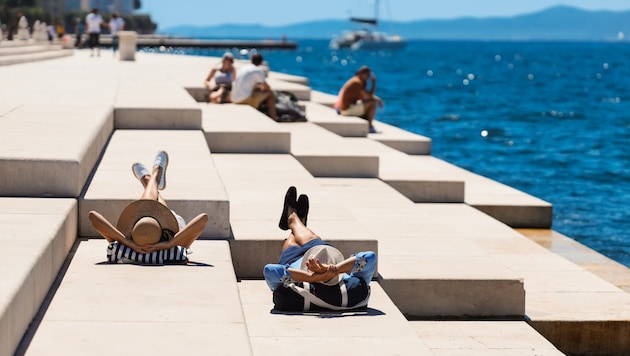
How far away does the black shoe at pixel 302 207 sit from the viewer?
787 cm

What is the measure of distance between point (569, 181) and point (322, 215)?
47.7 ft

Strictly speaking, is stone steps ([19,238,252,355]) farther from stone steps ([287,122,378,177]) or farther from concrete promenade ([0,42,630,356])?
stone steps ([287,122,378,177])

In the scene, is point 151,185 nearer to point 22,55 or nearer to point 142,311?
point 142,311

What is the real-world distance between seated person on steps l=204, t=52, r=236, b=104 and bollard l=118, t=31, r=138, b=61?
1290cm

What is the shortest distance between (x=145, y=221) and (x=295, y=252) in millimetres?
989

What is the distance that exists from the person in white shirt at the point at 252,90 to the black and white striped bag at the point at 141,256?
9.89 metres

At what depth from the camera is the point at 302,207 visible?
7.89m

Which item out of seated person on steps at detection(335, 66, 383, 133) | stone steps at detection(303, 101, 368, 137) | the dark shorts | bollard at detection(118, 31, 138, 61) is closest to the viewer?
the dark shorts

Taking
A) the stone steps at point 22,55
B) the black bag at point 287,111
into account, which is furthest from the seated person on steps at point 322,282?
the stone steps at point 22,55

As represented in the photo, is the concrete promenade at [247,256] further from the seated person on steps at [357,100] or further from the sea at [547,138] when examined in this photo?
the seated person on steps at [357,100]

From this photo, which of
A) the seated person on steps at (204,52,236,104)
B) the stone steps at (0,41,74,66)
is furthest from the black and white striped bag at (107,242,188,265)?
the stone steps at (0,41,74,66)

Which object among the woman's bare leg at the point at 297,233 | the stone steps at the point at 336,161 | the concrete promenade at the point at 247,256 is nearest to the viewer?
the concrete promenade at the point at 247,256

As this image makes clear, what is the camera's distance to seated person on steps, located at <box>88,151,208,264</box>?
22.4ft

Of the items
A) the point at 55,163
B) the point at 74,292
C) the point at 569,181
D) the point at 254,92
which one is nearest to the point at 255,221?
the point at 55,163
